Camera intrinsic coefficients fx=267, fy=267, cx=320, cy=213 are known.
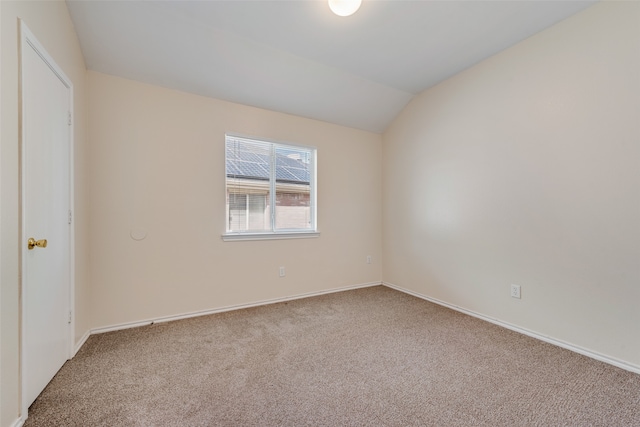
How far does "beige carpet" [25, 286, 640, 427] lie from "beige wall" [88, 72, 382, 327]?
0.39 metres

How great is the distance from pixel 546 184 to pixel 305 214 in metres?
2.55

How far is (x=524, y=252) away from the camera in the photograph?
2.46m

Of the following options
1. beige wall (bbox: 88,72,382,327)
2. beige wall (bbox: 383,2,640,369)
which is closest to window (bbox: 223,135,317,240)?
beige wall (bbox: 88,72,382,327)

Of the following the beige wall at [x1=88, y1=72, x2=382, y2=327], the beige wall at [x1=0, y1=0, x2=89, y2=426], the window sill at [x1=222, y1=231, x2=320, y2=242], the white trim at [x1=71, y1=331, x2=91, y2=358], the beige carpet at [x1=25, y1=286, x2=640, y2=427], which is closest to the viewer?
the beige wall at [x1=0, y1=0, x2=89, y2=426]

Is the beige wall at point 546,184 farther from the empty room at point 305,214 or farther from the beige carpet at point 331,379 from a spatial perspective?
the beige carpet at point 331,379

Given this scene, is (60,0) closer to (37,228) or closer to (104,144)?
(104,144)

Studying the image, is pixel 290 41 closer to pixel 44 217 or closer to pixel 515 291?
pixel 44 217

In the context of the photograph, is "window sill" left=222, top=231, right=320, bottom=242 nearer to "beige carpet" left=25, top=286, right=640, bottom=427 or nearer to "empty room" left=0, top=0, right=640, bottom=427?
"empty room" left=0, top=0, right=640, bottom=427

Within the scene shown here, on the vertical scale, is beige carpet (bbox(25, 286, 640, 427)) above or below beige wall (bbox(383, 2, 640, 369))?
below

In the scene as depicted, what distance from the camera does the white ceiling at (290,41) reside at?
2.09 metres

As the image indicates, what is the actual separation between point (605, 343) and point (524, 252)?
31.9 inches

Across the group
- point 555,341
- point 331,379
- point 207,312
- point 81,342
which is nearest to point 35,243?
point 81,342

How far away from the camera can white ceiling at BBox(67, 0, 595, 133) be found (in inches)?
82.4

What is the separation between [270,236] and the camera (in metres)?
3.25
